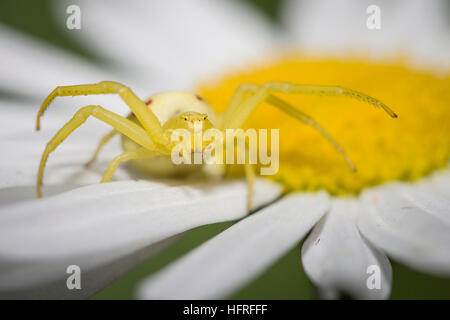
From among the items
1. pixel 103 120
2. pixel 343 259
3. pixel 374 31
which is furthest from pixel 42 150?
pixel 374 31

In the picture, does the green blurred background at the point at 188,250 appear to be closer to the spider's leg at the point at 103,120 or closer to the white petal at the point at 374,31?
the spider's leg at the point at 103,120

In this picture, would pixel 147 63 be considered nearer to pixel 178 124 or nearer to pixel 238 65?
pixel 238 65

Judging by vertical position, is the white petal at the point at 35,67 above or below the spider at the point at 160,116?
above

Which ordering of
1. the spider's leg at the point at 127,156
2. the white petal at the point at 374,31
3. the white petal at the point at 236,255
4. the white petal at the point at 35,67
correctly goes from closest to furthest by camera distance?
1. the white petal at the point at 236,255
2. the spider's leg at the point at 127,156
3. the white petal at the point at 35,67
4. the white petal at the point at 374,31

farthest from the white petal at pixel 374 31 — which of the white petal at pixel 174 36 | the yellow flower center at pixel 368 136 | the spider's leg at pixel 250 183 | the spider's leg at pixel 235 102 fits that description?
the spider's leg at pixel 250 183

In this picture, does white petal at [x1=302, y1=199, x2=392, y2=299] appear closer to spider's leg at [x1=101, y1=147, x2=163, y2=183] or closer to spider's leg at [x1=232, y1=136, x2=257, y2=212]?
spider's leg at [x1=232, y1=136, x2=257, y2=212]

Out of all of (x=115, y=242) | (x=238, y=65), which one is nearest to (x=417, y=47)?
(x=238, y=65)

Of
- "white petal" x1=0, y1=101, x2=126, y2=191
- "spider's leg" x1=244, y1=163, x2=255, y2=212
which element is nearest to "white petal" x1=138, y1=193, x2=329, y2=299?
"spider's leg" x1=244, y1=163, x2=255, y2=212
